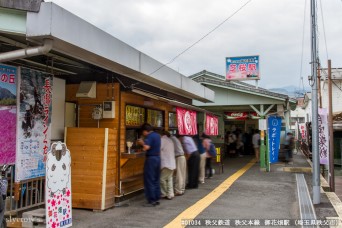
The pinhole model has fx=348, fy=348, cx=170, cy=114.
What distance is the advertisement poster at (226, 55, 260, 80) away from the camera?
1992 cm

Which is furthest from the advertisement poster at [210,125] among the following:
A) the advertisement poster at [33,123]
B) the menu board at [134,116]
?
the advertisement poster at [33,123]

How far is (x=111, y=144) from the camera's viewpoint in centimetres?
799

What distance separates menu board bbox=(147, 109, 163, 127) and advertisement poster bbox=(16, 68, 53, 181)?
3.73 metres

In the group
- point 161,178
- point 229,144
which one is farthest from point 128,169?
point 229,144

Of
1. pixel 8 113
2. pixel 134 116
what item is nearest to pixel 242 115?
pixel 134 116

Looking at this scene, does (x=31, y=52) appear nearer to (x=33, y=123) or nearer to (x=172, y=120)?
(x=33, y=123)

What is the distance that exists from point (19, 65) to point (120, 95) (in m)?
2.38

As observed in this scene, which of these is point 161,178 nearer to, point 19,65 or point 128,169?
point 128,169

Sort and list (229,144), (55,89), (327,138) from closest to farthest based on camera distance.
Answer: (55,89) < (327,138) < (229,144)

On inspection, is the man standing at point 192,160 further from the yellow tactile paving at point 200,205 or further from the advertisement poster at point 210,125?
Result: the advertisement poster at point 210,125

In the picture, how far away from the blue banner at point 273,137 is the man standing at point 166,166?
7.90 m

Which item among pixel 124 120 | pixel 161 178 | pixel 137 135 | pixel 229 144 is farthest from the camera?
pixel 229 144

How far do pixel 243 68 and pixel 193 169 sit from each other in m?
10.7

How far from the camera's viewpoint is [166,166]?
9.08 meters
